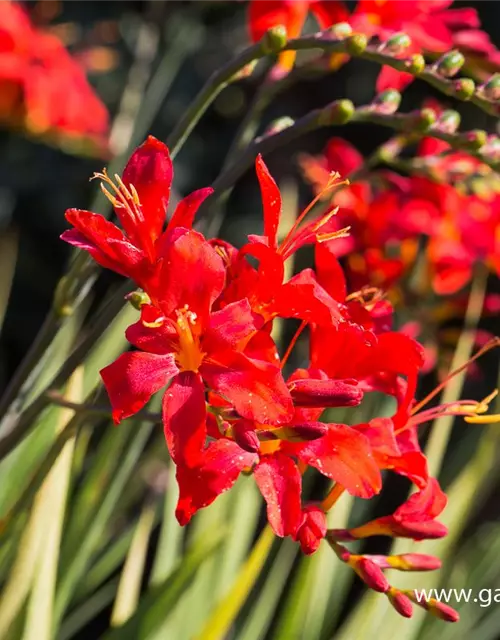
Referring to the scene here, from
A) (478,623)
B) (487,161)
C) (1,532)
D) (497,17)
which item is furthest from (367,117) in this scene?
(497,17)

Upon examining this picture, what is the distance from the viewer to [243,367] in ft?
1.45

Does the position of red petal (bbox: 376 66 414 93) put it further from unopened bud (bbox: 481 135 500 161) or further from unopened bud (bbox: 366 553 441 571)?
unopened bud (bbox: 366 553 441 571)

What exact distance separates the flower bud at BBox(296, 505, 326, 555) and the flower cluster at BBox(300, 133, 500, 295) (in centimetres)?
42

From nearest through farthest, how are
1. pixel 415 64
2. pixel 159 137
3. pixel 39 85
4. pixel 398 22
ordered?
1. pixel 415 64
2. pixel 398 22
3. pixel 39 85
4. pixel 159 137

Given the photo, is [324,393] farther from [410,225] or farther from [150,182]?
[410,225]

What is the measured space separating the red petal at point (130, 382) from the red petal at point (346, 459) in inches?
3.7

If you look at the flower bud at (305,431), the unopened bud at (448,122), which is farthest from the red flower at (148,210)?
the unopened bud at (448,122)

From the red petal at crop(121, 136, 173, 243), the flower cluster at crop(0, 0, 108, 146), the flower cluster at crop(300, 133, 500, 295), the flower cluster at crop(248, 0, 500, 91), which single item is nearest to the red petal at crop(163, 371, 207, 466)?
the red petal at crop(121, 136, 173, 243)

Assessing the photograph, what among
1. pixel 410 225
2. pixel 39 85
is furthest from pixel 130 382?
→ pixel 39 85

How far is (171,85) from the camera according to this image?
65.1 inches

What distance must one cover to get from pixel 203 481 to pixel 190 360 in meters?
0.08

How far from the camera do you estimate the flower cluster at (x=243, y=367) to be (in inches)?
16.8

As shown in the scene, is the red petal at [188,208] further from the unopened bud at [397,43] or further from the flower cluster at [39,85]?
the flower cluster at [39,85]

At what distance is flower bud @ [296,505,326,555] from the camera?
0.45 metres
